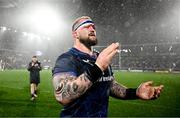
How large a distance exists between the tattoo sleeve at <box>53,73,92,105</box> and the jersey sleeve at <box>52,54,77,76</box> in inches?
2.5

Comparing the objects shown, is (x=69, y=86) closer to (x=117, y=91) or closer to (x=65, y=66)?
(x=65, y=66)

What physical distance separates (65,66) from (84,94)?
1.39ft

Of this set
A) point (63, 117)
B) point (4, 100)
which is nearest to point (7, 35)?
point (4, 100)

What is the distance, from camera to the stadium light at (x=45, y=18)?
62.4m

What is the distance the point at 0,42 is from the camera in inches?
2938

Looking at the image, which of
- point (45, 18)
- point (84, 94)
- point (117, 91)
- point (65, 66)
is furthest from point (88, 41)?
point (45, 18)

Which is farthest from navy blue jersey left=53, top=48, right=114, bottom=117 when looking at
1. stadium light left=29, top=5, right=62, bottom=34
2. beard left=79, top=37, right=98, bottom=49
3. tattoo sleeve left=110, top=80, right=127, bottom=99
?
stadium light left=29, top=5, right=62, bottom=34

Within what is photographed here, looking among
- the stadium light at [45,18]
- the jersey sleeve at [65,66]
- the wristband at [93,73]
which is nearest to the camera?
the wristband at [93,73]

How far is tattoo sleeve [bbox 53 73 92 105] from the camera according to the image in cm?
344

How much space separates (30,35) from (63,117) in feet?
267

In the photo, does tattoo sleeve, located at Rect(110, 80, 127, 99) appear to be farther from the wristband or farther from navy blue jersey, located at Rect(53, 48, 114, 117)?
the wristband

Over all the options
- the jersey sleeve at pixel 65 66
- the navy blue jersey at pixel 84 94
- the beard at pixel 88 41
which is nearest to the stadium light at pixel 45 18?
the beard at pixel 88 41

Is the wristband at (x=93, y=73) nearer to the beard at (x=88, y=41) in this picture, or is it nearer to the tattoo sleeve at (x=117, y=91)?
the beard at (x=88, y=41)

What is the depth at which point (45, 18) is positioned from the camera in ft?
212
